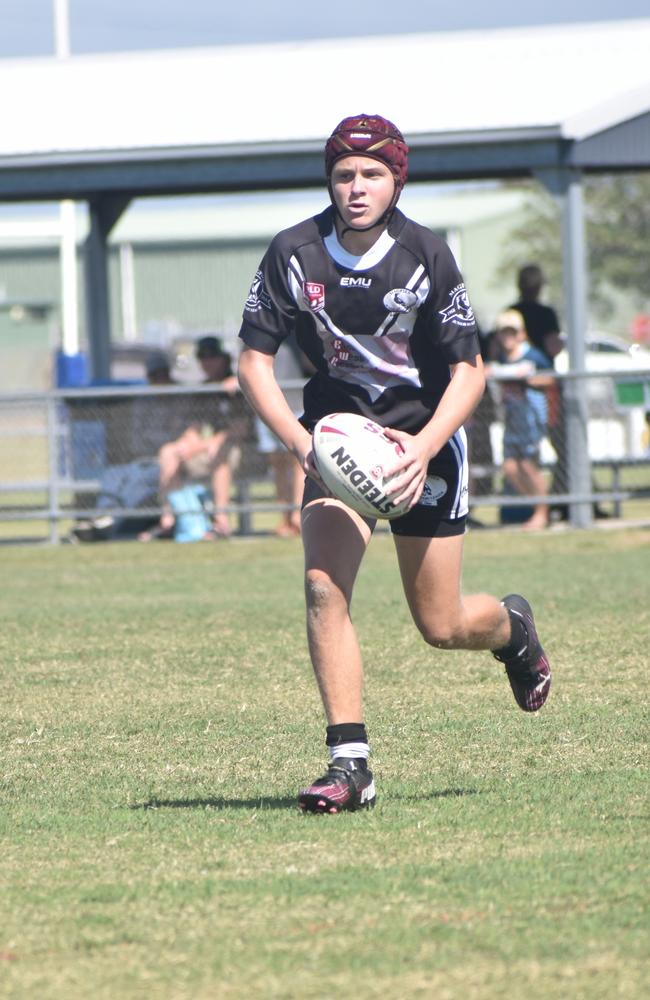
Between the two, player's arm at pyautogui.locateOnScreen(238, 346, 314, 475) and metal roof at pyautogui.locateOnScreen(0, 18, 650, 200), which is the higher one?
metal roof at pyautogui.locateOnScreen(0, 18, 650, 200)

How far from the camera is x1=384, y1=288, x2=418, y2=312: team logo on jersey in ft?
17.4

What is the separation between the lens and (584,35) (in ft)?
57.3

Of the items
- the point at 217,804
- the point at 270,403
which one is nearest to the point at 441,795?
the point at 217,804

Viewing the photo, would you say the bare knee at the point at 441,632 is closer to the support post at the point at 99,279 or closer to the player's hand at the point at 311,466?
the player's hand at the point at 311,466

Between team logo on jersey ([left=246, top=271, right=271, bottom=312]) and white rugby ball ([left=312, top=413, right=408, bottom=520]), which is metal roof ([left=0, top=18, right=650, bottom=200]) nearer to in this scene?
team logo on jersey ([left=246, top=271, right=271, bottom=312])

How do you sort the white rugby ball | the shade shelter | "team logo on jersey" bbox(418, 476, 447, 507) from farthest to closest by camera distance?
1. the shade shelter
2. "team logo on jersey" bbox(418, 476, 447, 507)
3. the white rugby ball

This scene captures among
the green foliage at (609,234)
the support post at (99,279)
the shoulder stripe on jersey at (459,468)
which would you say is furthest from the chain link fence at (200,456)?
the green foliage at (609,234)

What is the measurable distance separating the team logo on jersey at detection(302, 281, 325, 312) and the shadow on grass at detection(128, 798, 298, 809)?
61.7 inches

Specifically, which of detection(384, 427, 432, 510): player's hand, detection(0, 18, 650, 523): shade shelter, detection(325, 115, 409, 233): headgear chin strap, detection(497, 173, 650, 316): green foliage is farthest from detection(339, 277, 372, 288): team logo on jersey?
detection(497, 173, 650, 316): green foliage

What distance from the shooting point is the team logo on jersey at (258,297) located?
5434mm

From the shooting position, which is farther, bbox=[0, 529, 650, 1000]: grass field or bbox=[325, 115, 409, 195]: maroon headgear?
bbox=[325, 115, 409, 195]: maroon headgear

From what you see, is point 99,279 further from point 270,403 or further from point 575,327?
point 270,403

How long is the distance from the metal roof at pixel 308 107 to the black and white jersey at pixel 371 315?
37.5 feet

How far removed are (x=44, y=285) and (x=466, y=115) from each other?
A: 50750mm
